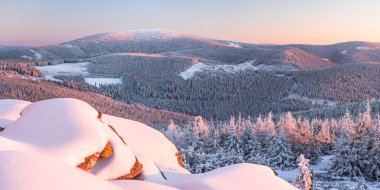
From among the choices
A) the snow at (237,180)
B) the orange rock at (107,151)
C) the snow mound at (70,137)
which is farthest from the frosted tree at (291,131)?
the orange rock at (107,151)

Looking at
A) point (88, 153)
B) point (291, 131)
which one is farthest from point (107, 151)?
point (291, 131)

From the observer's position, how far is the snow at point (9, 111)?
20237mm

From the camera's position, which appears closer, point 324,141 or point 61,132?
point 61,132

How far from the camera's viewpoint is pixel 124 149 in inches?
709

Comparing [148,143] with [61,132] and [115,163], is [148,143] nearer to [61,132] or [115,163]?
[115,163]

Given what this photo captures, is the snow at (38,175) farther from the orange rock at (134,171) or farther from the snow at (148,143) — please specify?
the snow at (148,143)

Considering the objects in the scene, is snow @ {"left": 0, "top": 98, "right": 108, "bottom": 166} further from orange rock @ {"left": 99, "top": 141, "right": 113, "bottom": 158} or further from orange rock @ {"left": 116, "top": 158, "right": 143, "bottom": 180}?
orange rock @ {"left": 116, "top": 158, "right": 143, "bottom": 180}

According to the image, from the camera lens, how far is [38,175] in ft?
33.8

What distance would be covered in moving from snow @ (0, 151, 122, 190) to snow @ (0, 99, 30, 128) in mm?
9825

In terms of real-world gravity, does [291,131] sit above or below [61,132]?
below

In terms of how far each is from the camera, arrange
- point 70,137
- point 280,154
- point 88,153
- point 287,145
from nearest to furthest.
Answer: point 88,153, point 70,137, point 280,154, point 287,145

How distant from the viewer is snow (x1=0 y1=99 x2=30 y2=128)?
2024 centimetres

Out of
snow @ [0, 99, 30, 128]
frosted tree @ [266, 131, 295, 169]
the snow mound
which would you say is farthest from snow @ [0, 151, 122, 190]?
frosted tree @ [266, 131, 295, 169]

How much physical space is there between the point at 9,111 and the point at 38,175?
1375 centimetres
